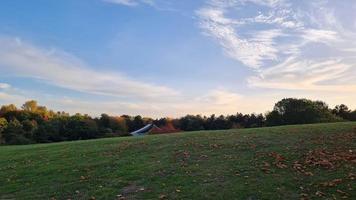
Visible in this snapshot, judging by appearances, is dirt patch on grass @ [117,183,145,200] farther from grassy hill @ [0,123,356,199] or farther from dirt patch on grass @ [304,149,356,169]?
dirt patch on grass @ [304,149,356,169]

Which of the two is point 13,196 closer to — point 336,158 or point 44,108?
point 336,158

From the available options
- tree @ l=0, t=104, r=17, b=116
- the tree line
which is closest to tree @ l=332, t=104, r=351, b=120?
the tree line

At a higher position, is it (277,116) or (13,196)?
(277,116)

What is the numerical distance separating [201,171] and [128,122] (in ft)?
315

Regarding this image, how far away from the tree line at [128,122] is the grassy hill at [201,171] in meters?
44.9

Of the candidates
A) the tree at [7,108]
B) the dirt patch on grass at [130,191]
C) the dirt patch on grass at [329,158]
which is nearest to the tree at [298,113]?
the dirt patch on grass at [329,158]

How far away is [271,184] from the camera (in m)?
12.3

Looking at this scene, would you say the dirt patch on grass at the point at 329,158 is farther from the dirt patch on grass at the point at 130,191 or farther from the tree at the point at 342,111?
the tree at the point at 342,111

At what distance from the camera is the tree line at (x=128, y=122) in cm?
6556

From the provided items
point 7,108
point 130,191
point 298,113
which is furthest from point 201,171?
point 7,108

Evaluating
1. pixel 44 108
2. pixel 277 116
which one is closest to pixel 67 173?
pixel 277 116

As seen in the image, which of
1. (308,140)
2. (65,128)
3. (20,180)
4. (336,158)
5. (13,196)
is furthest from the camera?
(65,128)

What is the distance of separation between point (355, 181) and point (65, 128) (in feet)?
240

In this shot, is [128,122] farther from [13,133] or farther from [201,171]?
[201,171]
